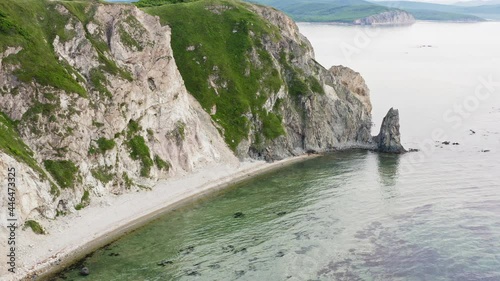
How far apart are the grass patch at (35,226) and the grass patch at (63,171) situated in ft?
30.4

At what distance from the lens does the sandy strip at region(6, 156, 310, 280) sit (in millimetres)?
67500

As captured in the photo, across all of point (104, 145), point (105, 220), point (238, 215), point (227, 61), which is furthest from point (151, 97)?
point (238, 215)

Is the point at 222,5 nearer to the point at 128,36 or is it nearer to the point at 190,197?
the point at 128,36

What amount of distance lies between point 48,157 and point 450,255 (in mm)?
68969

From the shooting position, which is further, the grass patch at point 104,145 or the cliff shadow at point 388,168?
the cliff shadow at point 388,168

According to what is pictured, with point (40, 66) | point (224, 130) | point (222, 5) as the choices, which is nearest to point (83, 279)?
point (40, 66)

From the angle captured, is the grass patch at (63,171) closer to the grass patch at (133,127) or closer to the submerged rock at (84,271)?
the grass patch at (133,127)

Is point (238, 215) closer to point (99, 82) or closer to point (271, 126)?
point (99, 82)

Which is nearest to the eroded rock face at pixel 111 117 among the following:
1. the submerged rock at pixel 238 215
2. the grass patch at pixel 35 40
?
the grass patch at pixel 35 40

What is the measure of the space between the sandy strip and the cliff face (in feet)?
9.16

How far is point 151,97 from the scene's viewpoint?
105 m

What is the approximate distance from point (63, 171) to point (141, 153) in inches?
728

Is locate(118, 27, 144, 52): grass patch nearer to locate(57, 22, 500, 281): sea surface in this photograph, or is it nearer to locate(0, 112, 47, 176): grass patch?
locate(0, 112, 47, 176): grass patch

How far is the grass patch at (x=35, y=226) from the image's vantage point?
70.6m
